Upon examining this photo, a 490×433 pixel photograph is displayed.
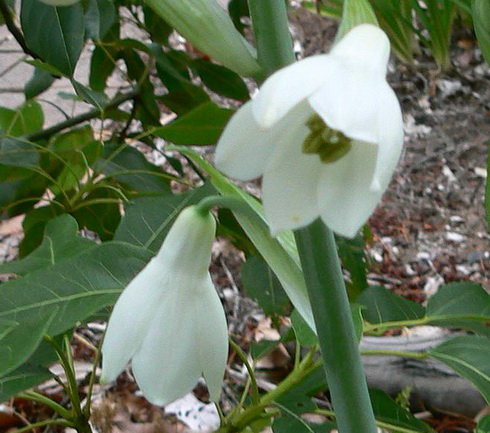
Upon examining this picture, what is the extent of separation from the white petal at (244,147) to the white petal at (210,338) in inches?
4.9

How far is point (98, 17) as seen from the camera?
99cm

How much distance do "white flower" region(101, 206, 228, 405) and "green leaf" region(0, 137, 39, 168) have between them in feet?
1.71

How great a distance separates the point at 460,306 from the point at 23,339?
46 cm

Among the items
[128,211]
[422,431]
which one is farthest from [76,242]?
[422,431]

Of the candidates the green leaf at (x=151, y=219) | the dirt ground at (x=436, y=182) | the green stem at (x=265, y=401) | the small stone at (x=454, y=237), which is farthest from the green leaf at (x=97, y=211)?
the small stone at (x=454, y=237)

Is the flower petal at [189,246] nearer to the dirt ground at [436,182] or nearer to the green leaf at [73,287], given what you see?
the green leaf at [73,287]

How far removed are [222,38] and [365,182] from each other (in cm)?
15

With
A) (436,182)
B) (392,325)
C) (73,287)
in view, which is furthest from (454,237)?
(73,287)

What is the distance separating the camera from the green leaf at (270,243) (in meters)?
0.56

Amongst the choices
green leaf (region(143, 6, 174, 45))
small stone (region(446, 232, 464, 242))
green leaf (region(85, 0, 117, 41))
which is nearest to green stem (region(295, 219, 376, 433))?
green leaf (region(85, 0, 117, 41))

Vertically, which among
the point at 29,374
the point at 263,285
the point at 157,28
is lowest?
the point at 263,285

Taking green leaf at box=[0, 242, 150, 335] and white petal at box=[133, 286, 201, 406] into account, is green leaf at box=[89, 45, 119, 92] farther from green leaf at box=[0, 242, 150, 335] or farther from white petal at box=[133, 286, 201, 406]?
white petal at box=[133, 286, 201, 406]

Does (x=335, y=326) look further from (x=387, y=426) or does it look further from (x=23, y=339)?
(x=387, y=426)

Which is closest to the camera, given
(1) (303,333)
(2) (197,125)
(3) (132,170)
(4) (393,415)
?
(1) (303,333)
